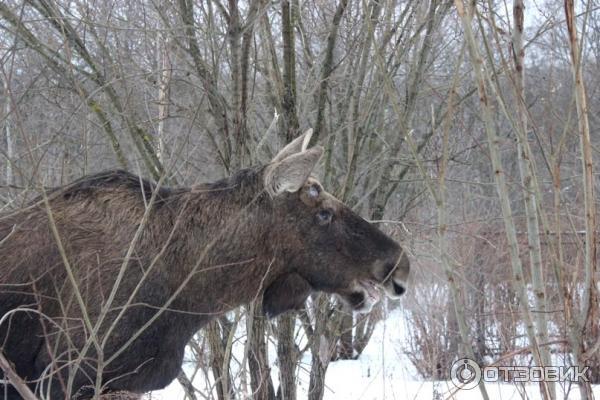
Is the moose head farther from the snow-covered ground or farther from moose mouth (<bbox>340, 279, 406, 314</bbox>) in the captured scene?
the snow-covered ground

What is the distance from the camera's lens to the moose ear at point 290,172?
4508mm

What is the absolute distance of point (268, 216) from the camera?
4793mm

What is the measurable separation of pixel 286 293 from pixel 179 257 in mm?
747

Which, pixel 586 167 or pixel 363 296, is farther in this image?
pixel 363 296

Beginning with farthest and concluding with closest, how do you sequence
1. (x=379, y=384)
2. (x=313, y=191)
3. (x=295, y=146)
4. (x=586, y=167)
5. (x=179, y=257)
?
1. (x=379, y=384)
2. (x=295, y=146)
3. (x=313, y=191)
4. (x=179, y=257)
5. (x=586, y=167)

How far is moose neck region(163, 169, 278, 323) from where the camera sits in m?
4.66

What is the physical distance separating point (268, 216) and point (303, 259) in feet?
1.19

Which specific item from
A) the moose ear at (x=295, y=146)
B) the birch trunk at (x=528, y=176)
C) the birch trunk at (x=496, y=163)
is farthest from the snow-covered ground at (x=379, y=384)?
the birch trunk at (x=496, y=163)

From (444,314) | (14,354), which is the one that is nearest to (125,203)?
(14,354)

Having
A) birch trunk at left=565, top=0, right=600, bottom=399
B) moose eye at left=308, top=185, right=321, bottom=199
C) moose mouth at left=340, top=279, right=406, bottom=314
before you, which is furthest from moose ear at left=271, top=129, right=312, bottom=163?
birch trunk at left=565, top=0, right=600, bottom=399

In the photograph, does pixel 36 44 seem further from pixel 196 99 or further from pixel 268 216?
pixel 268 216

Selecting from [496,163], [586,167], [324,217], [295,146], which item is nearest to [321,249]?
[324,217]

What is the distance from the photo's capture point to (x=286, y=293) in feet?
15.8

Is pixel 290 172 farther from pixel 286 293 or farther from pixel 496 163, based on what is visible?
pixel 496 163
